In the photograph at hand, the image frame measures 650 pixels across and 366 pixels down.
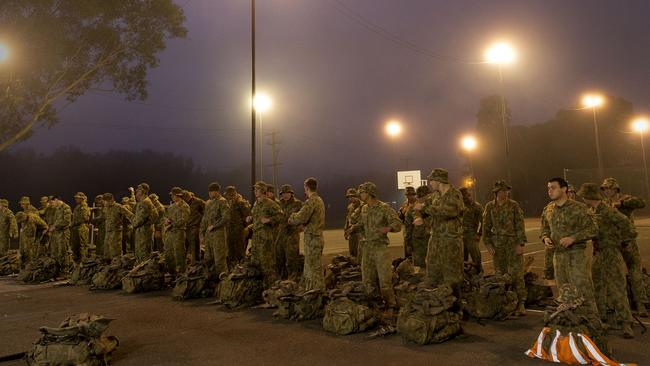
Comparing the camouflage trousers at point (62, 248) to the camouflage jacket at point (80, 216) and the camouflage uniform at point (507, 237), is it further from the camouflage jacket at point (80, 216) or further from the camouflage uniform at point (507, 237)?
the camouflage uniform at point (507, 237)

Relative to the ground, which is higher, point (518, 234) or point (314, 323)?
point (518, 234)

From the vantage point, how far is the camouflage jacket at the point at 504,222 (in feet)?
25.2

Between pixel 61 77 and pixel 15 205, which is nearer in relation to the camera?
pixel 61 77

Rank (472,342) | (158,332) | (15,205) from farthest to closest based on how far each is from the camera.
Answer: (15,205) → (158,332) → (472,342)

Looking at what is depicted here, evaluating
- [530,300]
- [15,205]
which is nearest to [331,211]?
[15,205]

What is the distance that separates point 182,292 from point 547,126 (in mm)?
55136

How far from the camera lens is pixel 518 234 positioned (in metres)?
7.65

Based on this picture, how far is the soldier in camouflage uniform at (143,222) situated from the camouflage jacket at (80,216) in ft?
11.4

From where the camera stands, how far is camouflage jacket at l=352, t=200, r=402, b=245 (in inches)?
294

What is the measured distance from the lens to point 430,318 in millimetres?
6000

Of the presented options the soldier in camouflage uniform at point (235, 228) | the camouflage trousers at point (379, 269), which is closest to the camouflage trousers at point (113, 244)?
the soldier in camouflage uniform at point (235, 228)

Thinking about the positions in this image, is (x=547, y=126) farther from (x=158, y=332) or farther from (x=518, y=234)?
(x=158, y=332)

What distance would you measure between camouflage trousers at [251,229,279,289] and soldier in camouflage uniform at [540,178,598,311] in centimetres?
570

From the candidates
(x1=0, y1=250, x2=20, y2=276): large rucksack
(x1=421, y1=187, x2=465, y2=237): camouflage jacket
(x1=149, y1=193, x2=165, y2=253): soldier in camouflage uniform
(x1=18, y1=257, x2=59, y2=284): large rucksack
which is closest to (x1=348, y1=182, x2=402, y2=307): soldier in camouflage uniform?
(x1=421, y1=187, x2=465, y2=237): camouflage jacket
